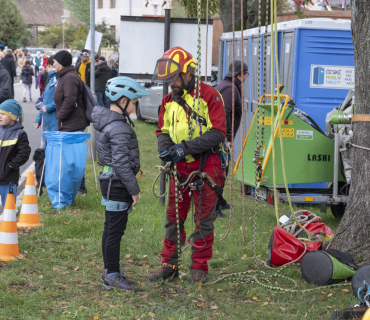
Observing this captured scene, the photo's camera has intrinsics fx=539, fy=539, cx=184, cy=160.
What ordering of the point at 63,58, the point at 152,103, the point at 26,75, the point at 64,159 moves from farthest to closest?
1. the point at 26,75
2. the point at 152,103
3. the point at 63,58
4. the point at 64,159

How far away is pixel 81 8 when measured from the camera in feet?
222

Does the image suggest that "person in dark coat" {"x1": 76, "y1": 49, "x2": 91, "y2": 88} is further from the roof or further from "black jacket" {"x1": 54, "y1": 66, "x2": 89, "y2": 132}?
the roof

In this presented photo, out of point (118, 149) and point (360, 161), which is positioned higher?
point (118, 149)

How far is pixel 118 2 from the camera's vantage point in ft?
211

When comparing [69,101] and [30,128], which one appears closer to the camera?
[69,101]

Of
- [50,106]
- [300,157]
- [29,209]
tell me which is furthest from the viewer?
[50,106]

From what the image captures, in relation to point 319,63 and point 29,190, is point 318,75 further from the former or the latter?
point 29,190

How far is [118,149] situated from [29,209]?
2.65m

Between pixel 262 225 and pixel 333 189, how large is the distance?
39.5 inches

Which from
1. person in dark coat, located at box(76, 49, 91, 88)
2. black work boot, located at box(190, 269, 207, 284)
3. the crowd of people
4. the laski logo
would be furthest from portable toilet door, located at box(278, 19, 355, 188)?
person in dark coat, located at box(76, 49, 91, 88)

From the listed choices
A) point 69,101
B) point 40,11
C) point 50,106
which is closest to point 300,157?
point 69,101

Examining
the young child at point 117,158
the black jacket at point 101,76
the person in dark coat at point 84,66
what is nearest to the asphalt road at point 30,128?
the person in dark coat at point 84,66

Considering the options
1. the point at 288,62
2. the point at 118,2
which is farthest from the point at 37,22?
the point at 288,62

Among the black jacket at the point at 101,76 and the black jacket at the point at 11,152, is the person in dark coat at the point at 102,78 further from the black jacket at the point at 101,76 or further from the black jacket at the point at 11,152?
the black jacket at the point at 11,152
